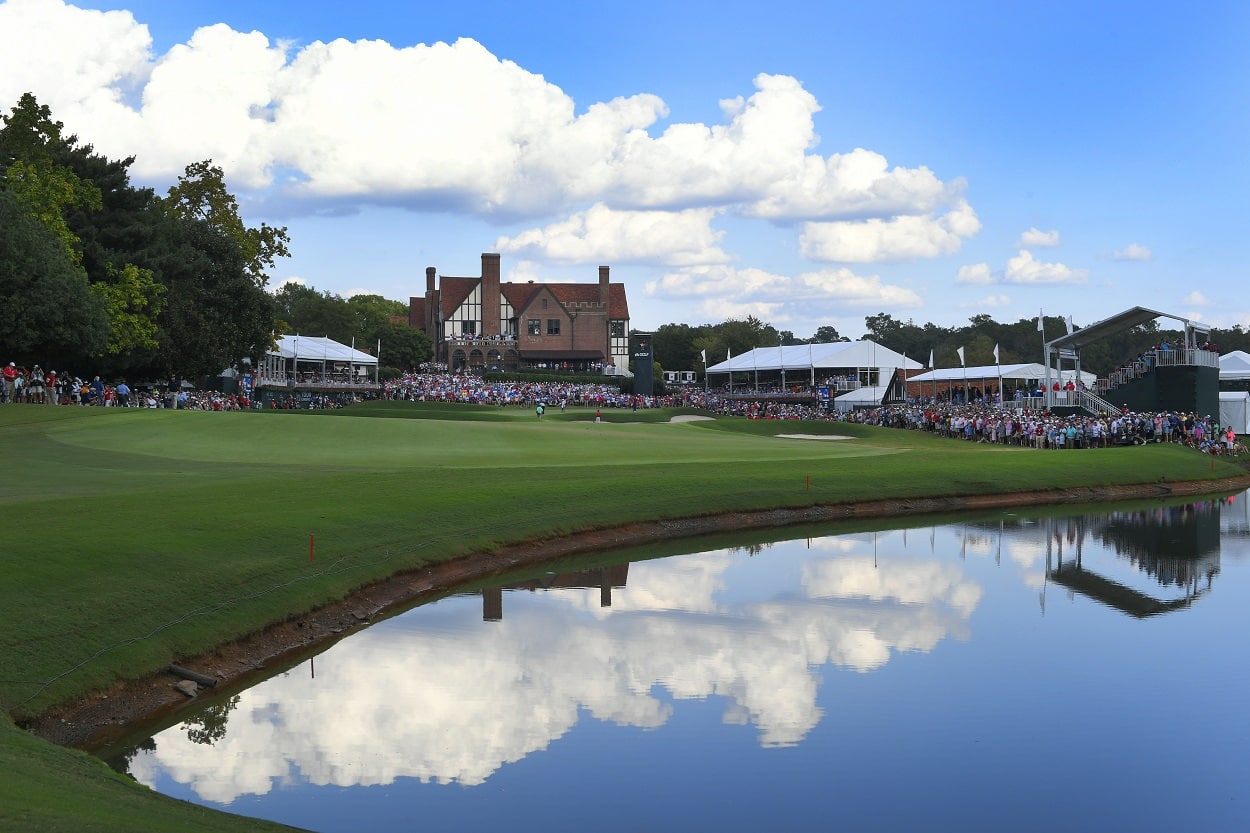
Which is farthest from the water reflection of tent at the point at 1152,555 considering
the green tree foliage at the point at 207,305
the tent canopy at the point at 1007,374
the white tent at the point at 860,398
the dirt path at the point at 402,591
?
the green tree foliage at the point at 207,305

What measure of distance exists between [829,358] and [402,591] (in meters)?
71.7

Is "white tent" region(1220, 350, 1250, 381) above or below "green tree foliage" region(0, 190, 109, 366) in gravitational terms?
below

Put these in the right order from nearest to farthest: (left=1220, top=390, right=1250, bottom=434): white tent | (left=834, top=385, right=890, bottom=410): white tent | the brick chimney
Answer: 1. (left=1220, top=390, right=1250, bottom=434): white tent
2. (left=834, top=385, right=890, bottom=410): white tent
3. the brick chimney

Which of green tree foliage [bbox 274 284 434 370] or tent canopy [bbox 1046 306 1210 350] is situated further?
green tree foliage [bbox 274 284 434 370]

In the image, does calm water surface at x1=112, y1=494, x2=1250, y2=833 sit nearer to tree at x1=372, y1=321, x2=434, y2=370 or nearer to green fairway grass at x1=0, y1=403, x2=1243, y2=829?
green fairway grass at x1=0, y1=403, x2=1243, y2=829

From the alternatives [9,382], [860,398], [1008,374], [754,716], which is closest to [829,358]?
[860,398]

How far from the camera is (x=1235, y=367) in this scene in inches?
3095

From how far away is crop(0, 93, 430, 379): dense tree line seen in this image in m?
45.4

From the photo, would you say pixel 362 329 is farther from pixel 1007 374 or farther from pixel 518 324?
pixel 1007 374

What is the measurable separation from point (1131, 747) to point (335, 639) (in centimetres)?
1140

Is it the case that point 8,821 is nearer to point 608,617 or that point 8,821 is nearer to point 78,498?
point 608,617

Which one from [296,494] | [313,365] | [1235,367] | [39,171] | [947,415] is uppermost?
[39,171]

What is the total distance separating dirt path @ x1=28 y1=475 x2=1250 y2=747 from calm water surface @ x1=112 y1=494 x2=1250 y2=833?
629mm

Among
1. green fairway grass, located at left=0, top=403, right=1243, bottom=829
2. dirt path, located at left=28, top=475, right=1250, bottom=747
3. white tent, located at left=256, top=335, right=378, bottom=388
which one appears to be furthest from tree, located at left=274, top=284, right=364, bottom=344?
dirt path, located at left=28, top=475, right=1250, bottom=747
